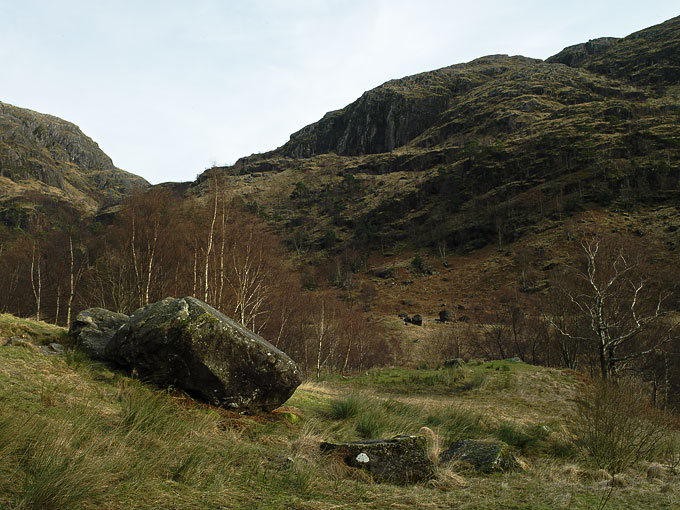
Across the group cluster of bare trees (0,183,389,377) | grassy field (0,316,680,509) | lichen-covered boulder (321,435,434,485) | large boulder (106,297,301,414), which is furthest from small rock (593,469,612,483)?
cluster of bare trees (0,183,389,377)

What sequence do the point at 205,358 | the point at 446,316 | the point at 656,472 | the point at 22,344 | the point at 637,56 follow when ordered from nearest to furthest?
the point at 656,472, the point at 205,358, the point at 22,344, the point at 446,316, the point at 637,56

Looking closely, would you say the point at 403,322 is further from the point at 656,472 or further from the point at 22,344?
the point at 22,344

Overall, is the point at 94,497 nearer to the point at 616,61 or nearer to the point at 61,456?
the point at 61,456

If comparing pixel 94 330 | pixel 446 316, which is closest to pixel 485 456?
pixel 94 330

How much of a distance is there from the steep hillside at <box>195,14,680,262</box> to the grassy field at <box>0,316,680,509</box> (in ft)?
52.4

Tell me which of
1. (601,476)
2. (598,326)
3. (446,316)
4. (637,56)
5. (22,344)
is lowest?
(446,316)

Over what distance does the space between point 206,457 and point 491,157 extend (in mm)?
111129

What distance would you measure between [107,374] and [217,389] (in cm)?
245

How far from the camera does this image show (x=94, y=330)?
9.49 m

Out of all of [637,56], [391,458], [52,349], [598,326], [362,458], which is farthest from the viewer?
[637,56]

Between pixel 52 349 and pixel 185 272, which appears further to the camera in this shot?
pixel 185 272

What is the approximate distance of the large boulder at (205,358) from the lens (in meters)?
7.07

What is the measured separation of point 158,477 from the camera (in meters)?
3.97

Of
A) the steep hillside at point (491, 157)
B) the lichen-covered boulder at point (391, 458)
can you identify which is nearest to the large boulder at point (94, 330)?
the lichen-covered boulder at point (391, 458)
